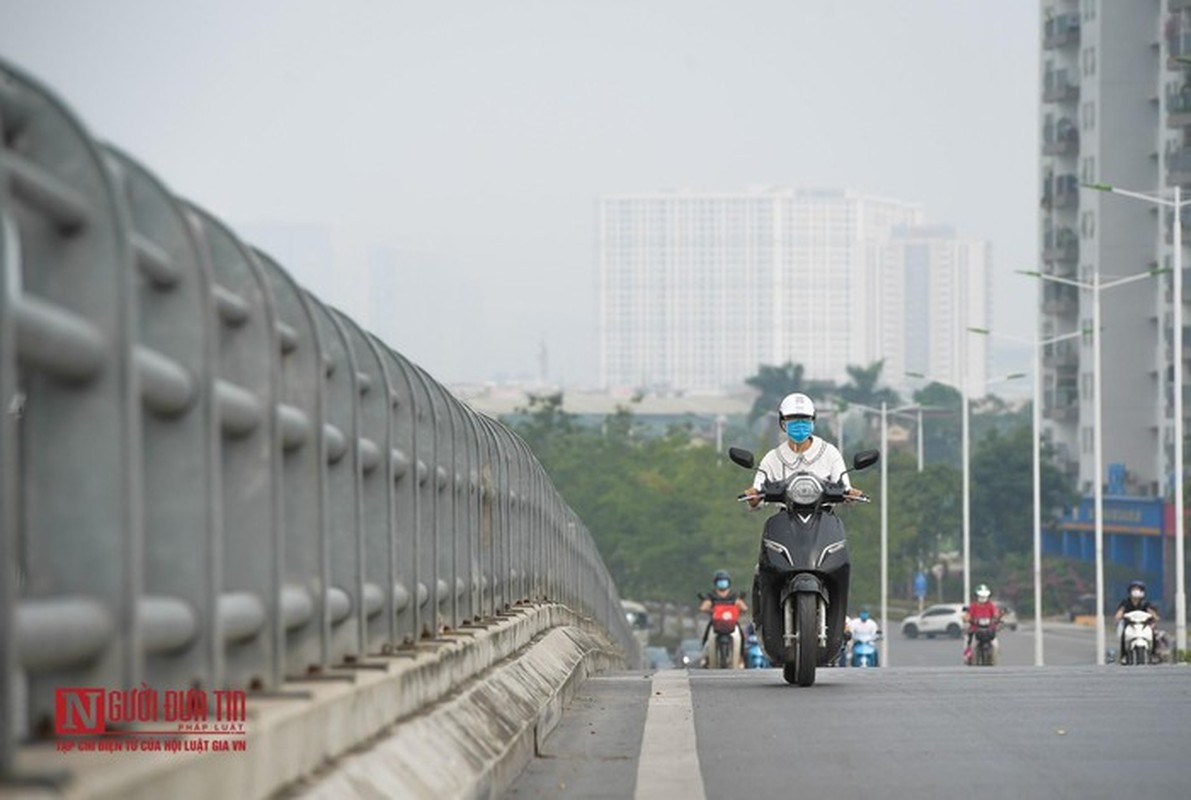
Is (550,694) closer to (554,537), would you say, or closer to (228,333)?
(228,333)

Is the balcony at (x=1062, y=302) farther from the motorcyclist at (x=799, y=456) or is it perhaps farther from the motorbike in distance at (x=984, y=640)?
the motorcyclist at (x=799, y=456)

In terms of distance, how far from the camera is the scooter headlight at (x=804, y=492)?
1809cm

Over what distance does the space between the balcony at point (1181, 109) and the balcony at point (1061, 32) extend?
1947 centimetres

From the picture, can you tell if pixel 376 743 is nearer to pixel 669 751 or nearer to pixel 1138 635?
pixel 669 751

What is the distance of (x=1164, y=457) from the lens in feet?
412

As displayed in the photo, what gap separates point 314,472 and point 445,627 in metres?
4.07

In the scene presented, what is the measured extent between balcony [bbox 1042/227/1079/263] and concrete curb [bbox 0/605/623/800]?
407 ft

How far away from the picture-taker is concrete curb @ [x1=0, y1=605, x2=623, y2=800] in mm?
5484

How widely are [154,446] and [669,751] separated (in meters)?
6.16

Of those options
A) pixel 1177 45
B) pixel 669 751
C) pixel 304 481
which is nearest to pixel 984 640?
pixel 669 751

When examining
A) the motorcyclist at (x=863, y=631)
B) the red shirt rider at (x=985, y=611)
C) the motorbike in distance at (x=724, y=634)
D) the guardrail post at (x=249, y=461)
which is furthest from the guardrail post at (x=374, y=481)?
the red shirt rider at (x=985, y=611)

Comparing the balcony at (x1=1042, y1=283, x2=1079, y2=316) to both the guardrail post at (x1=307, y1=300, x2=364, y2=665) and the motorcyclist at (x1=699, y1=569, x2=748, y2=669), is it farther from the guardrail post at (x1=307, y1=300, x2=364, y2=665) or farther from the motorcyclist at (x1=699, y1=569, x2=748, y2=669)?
the guardrail post at (x1=307, y1=300, x2=364, y2=665)

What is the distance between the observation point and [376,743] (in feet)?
27.2

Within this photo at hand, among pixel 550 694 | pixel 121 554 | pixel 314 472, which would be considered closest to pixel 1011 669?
pixel 550 694
